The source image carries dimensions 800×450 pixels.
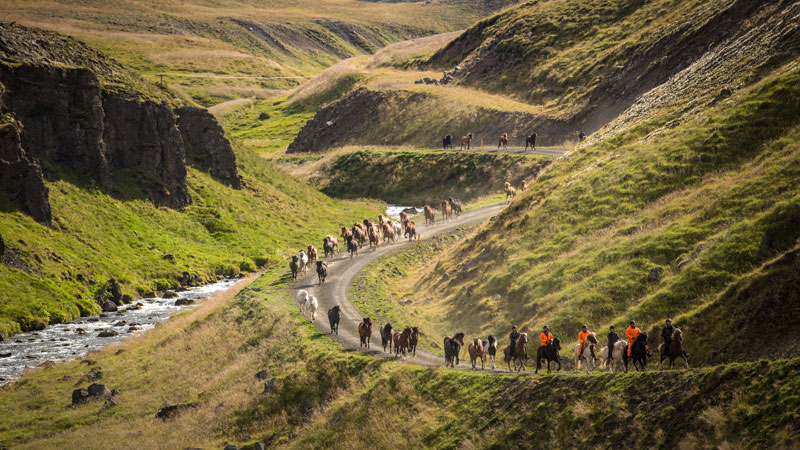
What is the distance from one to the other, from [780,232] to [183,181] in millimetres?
61505

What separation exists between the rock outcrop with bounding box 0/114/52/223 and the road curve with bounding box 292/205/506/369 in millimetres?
23805

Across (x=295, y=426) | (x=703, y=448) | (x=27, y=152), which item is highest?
(x=27, y=152)

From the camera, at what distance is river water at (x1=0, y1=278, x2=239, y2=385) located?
130ft

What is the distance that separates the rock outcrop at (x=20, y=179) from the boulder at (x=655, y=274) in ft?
162

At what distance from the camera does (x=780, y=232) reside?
26.8 metres

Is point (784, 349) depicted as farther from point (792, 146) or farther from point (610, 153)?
point (610, 153)

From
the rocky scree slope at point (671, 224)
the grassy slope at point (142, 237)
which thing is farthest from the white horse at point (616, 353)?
the grassy slope at point (142, 237)

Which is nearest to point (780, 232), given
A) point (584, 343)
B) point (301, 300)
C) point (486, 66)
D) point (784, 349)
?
point (784, 349)

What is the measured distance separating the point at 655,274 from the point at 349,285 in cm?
2403

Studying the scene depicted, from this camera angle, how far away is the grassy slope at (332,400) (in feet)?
58.0

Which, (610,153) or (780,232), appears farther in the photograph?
(610,153)

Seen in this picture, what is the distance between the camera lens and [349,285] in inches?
1863

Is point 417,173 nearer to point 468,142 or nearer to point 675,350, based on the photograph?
point 468,142

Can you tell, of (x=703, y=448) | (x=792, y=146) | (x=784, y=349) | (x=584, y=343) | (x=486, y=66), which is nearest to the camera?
(x=703, y=448)
